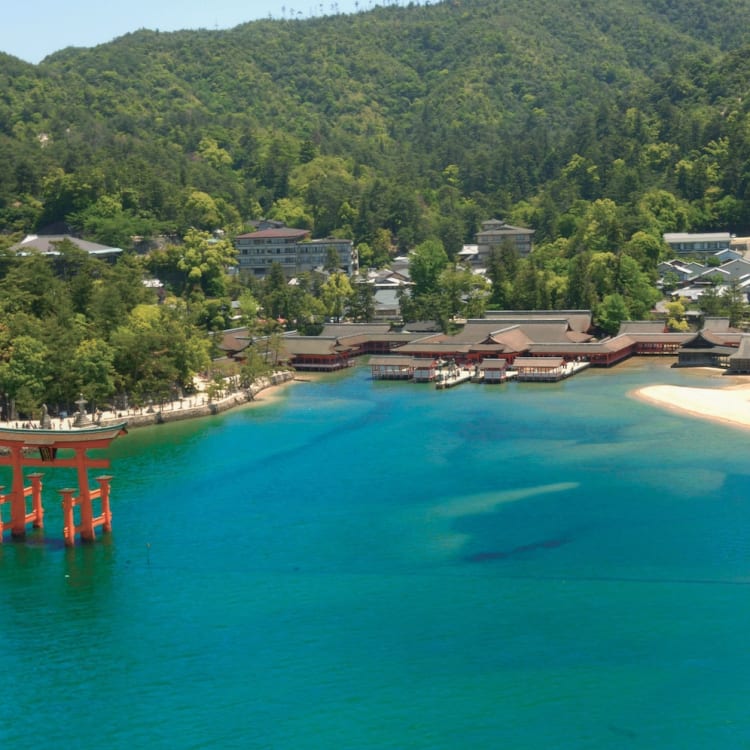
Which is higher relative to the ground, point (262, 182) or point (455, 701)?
point (262, 182)

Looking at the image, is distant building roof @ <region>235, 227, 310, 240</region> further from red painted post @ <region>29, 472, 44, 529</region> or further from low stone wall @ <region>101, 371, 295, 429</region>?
Result: red painted post @ <region>29, 472, 44, 529</region>

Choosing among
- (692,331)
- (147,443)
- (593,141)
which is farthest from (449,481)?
(593,141)

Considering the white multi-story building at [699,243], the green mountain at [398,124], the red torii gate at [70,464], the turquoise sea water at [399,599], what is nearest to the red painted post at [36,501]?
the red torii gate at [70,464]

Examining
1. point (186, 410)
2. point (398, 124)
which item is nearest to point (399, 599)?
point (186, 410)

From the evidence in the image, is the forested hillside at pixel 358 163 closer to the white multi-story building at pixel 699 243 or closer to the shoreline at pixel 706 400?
the white multi-story building at pixel 699 243

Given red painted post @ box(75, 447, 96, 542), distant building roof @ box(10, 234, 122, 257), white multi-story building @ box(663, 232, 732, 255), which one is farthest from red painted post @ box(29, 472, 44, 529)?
white multi-story building @ box(663, 232, 732, 255)

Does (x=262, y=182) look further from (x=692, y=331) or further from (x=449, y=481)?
(x=449, y=481)
